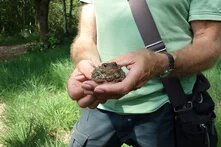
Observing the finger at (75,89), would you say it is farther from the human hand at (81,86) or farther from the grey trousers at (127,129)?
the grey trousers at (127,129)

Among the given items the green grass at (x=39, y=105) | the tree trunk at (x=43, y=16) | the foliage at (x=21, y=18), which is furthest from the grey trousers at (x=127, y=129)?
the foliage at (x=21, y=18)

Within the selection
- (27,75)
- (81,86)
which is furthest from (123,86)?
(27,75)

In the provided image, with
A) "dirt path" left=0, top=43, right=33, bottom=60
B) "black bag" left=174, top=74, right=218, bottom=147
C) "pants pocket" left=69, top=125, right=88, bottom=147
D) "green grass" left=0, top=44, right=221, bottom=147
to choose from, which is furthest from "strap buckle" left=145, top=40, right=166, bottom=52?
"dirt path" left=0, top=43, right=33, bottom=60

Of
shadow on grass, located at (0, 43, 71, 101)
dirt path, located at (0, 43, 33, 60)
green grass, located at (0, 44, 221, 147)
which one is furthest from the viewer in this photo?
dirt path, located at (0, 43, 33, 60)

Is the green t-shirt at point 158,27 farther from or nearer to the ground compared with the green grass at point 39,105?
farther from the ground

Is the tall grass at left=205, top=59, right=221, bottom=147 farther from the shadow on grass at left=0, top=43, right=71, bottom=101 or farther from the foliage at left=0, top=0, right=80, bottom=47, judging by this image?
the foliage at left=0, top=0, right=80, bottom=47

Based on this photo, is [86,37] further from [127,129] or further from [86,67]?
[127,129]

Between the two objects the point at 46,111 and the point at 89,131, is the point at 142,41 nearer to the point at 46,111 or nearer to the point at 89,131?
the point at 89,131
